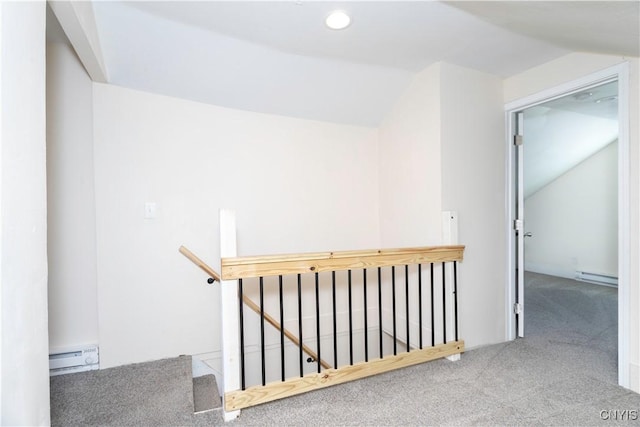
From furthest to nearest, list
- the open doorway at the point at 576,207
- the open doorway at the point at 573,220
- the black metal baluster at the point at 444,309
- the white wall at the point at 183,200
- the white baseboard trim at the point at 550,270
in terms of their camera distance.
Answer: the white baseboard trim at the point at 550,270, the open doorway at the point at 573,220, the black metal baluster at the point at 444,309, the white wall at the point at 183,200, the open doorway at the point at 576,207

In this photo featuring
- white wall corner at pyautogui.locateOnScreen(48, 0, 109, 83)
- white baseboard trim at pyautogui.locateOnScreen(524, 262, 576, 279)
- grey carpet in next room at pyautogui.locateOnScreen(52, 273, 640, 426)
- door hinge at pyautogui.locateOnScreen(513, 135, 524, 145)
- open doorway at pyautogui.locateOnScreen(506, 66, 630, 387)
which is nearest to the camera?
white wall corner at pyautogui.locateOnScreen(48, 0, 109, 83)

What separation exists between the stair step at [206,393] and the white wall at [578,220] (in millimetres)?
5273

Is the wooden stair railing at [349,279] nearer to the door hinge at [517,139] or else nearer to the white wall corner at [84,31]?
the door hinge at [517,139]

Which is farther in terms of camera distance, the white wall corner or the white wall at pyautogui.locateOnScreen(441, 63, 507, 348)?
the white wall at pyautogui.locateOnScreen(441, 63, 507, 348)

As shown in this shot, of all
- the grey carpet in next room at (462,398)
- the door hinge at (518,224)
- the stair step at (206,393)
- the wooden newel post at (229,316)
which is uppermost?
the door hinge at (518,224)

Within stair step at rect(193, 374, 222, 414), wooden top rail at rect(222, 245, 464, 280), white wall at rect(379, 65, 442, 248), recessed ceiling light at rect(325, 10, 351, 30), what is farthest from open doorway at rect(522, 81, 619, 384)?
stair step at rect(193, 374, 222, 414)

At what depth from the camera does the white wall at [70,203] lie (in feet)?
6.33

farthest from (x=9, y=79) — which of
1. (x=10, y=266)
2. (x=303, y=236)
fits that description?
(x=303, y=236)

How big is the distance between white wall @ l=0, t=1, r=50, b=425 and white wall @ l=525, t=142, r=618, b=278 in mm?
5943

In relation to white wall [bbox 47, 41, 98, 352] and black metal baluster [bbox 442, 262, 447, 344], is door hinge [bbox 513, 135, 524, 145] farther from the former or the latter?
white wall [bbox 47, 41, 98, 352]

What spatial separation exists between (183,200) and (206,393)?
4.39 feet

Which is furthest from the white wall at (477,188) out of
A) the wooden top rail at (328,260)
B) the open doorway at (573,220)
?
the open doorway at (573,220)

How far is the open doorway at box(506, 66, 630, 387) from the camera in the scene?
74.7 inches

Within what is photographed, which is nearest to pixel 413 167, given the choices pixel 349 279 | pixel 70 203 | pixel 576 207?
pixel 349 279
